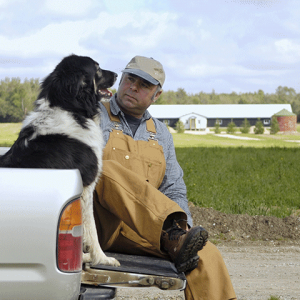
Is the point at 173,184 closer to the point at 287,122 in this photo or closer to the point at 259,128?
the point at 259,128

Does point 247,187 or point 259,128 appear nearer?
point 247,187

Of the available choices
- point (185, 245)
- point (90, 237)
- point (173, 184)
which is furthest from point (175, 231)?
point (173, 184)

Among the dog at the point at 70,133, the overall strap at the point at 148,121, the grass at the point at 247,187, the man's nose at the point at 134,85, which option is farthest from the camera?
the grass at the point at 247,187

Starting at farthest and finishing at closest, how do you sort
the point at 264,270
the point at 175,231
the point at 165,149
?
the point at 264,270
the point at 165,149
the point at 175,231

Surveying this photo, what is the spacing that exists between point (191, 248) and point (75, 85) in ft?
5.29

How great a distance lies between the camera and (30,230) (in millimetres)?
1927

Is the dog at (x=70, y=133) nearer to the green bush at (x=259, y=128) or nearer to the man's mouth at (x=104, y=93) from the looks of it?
the man's mouth at (x=104, y=93)

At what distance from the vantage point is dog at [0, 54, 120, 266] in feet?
9.20

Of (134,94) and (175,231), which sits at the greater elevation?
(134,94)

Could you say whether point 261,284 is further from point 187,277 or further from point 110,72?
point 110,72

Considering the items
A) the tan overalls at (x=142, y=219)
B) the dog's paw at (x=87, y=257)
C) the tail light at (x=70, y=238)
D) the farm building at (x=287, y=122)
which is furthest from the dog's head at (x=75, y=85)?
the farm building at (x=287, y=122)

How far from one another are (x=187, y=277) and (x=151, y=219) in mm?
526

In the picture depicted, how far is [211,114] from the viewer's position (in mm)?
61250

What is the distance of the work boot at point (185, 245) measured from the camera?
2.81 metres
